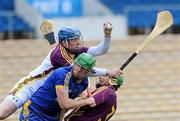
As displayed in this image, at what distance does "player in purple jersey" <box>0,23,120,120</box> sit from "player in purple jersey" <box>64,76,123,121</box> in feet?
0.33

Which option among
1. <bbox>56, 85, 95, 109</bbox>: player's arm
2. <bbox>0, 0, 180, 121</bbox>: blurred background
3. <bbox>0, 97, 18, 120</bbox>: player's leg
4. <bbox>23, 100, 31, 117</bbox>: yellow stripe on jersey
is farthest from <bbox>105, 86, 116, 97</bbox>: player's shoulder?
<bbox>0, 0, 180, 121</bbox>: blurred background

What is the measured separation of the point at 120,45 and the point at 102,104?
696 centimetres

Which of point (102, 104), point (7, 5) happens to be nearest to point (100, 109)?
point (102, 104)

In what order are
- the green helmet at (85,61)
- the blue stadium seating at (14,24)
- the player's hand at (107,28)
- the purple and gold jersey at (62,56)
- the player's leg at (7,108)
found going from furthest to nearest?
the blue stadium seating at (14,24) → the player's leg at (7,108) → the purple and gold jersey at (62,56) → the player's hand at (107,28) → the green helmet at (85,61)

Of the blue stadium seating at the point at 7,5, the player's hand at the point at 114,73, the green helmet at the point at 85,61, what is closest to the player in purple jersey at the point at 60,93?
the green helmet at the point at 85,61

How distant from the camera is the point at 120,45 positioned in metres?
12.9

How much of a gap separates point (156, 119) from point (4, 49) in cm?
315

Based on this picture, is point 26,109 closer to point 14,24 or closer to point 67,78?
point 67,78

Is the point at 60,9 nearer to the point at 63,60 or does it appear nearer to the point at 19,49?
the point at 19,49

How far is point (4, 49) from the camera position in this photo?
12.6m

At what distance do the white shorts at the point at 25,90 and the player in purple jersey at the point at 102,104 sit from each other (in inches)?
19.6

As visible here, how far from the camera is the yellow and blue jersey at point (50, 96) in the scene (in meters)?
5.62

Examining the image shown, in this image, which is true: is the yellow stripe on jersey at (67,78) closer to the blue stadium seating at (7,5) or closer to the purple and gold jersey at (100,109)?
the purple and gold jersey at (100,109)

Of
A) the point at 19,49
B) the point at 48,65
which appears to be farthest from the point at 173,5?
the point at 48,65
